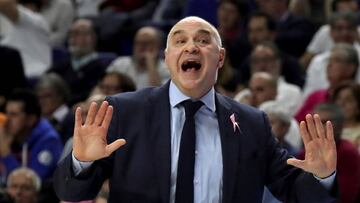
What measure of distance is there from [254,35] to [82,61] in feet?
4.89

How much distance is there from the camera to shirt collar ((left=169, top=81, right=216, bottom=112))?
4188 millimetres

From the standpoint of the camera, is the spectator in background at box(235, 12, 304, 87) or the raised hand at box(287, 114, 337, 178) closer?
the raised hand at box(287, 114, 337, 178)

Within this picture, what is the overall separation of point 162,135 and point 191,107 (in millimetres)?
160

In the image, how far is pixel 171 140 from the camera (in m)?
4.12

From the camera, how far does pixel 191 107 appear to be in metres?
4.16

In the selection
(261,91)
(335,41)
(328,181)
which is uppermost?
(328,181)

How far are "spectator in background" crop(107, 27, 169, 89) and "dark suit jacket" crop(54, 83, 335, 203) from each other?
183 inches

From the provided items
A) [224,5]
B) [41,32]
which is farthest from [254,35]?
[41,32]

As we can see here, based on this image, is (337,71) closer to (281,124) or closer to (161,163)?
(281,124)

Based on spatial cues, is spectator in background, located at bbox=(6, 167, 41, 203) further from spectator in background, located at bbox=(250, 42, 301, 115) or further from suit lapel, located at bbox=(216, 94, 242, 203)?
suit lapel, located at bbox=(216, 94, 242, 203)

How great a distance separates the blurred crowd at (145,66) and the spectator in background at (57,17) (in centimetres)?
1

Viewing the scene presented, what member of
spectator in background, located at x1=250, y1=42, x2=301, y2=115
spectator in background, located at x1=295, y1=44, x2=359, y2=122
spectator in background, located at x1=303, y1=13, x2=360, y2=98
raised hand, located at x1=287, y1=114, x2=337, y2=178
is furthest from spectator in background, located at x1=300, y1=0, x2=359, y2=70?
raised hand, located at x1=287, y1=114, x2=337, y2=178

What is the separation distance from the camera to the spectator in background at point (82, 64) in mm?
9477

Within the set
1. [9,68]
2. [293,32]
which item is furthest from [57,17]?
[293,32]
